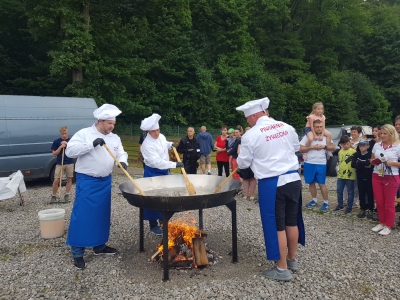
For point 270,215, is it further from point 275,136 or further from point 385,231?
point 385,231

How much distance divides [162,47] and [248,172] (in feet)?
59.4

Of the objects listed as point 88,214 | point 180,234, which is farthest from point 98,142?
point 180,234

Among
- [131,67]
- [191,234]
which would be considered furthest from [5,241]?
[131,67]

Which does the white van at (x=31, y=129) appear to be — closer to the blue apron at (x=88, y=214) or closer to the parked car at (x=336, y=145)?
the blue apron at (x=88, y=214)

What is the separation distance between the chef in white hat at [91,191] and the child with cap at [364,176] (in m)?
4.06

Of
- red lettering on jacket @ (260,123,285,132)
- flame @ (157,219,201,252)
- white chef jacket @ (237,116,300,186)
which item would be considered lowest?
flame @ (157,219,201,252)

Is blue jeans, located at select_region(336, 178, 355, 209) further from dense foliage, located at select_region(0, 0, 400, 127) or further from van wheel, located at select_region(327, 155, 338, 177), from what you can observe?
dense foliage, located at select_region(0, 0, 400, 127)

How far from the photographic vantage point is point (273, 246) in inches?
150

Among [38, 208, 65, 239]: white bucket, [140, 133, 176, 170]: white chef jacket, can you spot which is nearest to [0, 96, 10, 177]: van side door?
[38, 208, 65, 239]: white bucket

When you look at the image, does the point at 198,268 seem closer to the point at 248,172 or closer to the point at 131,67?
the point at 248,172

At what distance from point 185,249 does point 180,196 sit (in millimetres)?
1029

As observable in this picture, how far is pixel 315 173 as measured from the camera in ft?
22.3

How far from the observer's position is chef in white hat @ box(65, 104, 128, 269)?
4215mm

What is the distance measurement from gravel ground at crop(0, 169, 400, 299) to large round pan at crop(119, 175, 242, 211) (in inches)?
32.1
